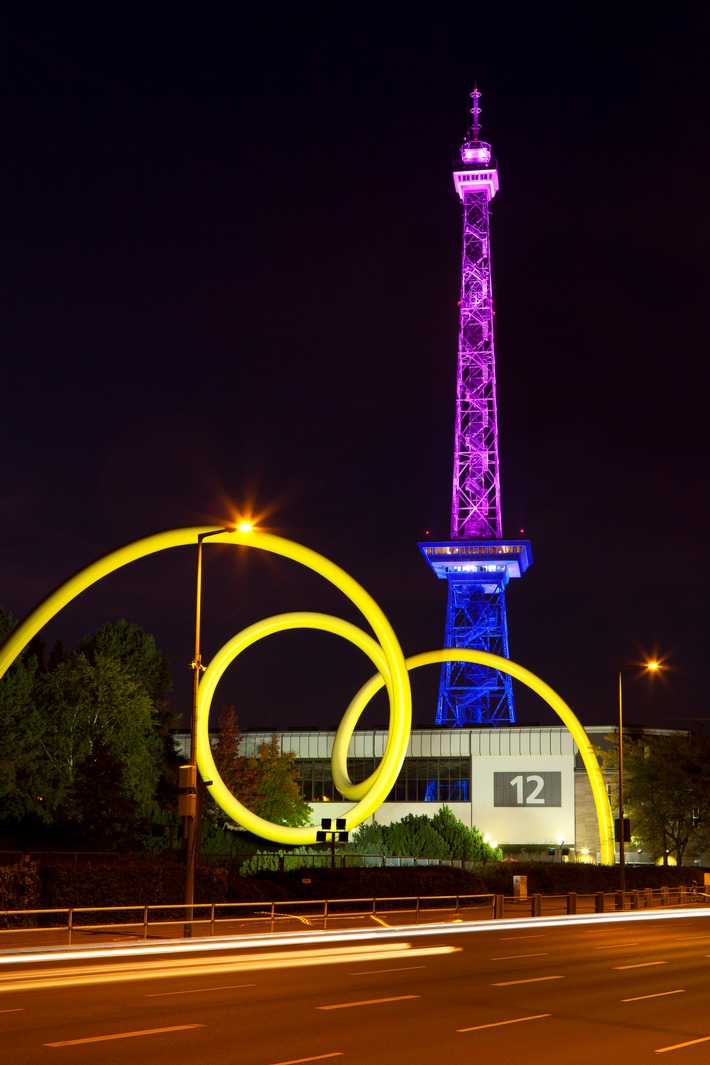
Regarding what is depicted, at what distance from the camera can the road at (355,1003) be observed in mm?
12922

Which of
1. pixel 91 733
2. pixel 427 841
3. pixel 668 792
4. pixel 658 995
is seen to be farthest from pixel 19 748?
pixel 658 995

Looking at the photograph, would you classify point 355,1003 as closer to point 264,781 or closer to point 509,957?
point 509,957

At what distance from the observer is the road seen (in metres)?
12.9

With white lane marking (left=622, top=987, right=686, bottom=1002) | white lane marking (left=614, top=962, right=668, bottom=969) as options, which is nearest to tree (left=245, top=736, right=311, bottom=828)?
white lane marking (left=614, top=962, right=668, bottom=969)

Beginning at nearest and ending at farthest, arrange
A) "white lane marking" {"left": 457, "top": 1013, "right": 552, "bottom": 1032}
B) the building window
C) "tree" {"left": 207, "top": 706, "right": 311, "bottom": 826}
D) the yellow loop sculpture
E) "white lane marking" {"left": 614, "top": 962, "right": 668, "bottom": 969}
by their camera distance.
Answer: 1. "white lane marking" {"left": 457, "top": 1013, "right": 552, "bottom": 1032}
2. "white lane marking" {"left": 614, "top": 962, "right": 668, "bottom": 969}
3. the yellow loop sculpture
4. "tree" {"left": 207, "top": 706, "right": 311, "bottom": 826}
5. the building window

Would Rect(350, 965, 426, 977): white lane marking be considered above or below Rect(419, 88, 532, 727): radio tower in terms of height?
below

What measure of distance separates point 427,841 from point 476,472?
171 feet

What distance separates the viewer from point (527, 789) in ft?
271

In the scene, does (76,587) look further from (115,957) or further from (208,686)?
(115,957)

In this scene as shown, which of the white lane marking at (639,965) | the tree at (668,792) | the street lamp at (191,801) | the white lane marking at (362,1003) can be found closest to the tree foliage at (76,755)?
the tree at (668,792)

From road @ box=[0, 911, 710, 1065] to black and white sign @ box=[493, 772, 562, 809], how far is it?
54.7 m

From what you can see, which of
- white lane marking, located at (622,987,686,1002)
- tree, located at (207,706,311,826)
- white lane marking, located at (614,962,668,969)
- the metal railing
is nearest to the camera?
white lane marking, located at (622,987,686,1002)

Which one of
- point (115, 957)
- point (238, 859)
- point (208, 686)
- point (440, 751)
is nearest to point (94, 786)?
point (238, 859)

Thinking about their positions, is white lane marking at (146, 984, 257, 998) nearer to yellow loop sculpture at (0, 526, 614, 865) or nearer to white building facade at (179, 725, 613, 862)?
yellow loop sculpture at (0, 526, 614, 865)
